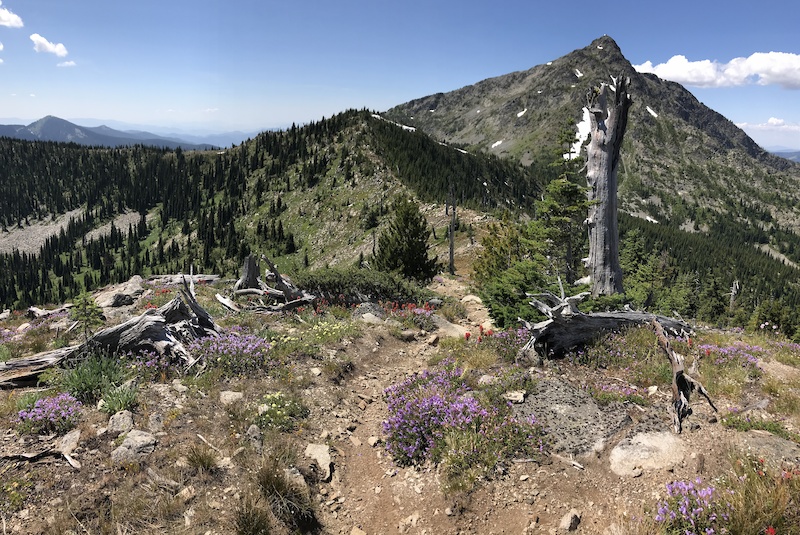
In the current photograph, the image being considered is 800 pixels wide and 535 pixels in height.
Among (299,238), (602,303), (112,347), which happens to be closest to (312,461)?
(112,347)

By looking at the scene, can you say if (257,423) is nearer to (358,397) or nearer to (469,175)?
(358,397)

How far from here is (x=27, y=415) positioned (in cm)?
624

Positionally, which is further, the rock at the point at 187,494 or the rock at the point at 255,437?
the rock at the point at 255,437

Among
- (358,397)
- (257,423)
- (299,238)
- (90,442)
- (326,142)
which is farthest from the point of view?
(326,142)

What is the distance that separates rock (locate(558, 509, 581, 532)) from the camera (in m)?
4.71

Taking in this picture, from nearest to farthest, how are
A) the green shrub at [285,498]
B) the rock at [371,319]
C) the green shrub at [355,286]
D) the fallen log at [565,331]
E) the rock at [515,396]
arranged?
1. the green shrub at [285,498]
2. the rock at [515,396]
3. the fallen log at [565,331]
4. the rock at [371,319]
5. the green shrub at [355,286]

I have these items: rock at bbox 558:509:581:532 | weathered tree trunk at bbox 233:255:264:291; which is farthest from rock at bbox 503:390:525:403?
weathered tree trunk at bbox 233:255:264:291

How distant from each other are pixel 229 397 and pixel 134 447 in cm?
191

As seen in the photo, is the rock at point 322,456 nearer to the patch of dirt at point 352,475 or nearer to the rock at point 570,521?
the patch of dirt at point 352,475

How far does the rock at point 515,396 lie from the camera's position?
7275 millimetres

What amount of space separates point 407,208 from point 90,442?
24.6 m

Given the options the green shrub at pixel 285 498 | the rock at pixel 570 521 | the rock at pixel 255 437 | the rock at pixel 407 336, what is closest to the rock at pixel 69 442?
the rock at pixel 255 437

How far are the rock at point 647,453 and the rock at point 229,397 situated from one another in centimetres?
639

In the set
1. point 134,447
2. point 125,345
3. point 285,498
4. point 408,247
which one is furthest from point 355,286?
point 285,498
